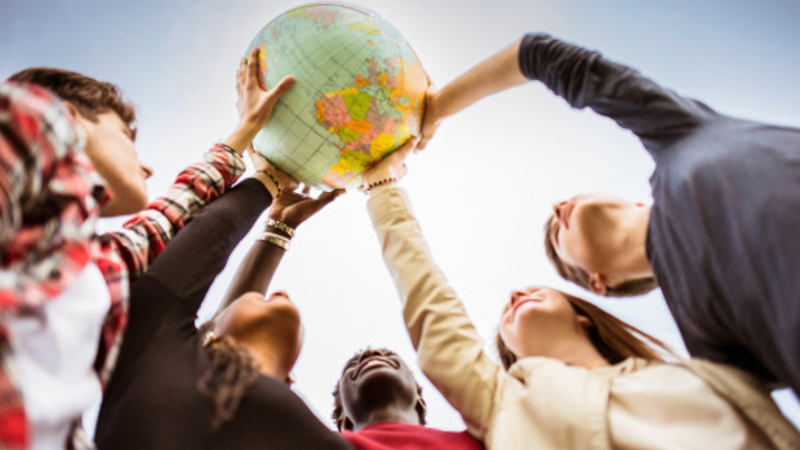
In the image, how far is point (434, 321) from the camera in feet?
6.52

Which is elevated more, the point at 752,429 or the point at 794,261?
the point at 794,261

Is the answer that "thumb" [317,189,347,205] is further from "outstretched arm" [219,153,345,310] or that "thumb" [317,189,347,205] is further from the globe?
the globe

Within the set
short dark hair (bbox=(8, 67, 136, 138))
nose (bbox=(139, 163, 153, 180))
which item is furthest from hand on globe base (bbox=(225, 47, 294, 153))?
short dark hair (bbox=(8, 67, 136, 138))

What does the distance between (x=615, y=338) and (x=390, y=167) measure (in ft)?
4.22

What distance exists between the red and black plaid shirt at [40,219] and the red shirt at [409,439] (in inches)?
45.0

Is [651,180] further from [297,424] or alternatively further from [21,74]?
[21,74]

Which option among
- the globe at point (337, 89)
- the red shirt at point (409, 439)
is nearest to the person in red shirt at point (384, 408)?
the red shirt at point (409, 439)

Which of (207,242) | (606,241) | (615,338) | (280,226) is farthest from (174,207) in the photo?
(615,338)

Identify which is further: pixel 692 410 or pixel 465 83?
pixel 465 83

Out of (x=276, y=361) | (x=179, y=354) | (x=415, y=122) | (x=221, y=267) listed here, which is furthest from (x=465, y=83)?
(x=179, y=354)

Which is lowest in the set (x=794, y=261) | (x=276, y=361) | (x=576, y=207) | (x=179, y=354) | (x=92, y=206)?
(x=276, y=361)

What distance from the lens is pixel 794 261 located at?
109 centimetres

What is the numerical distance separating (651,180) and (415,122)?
1092 mm

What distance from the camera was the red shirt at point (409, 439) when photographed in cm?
198
